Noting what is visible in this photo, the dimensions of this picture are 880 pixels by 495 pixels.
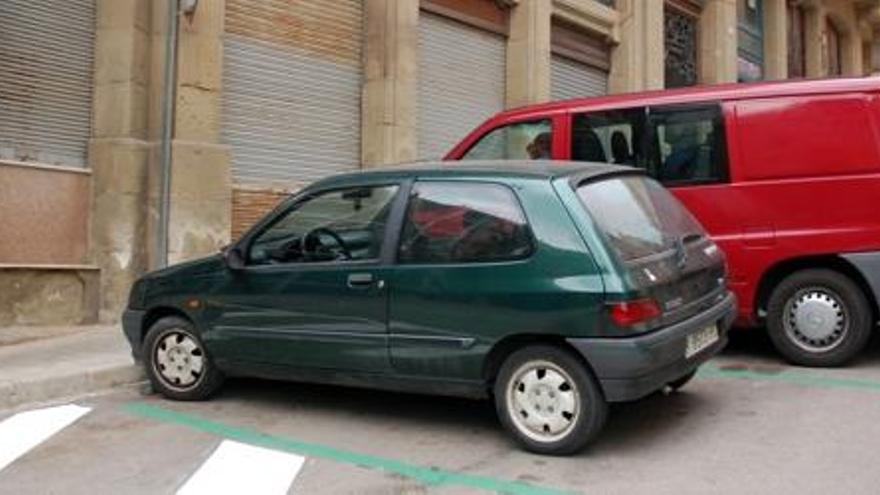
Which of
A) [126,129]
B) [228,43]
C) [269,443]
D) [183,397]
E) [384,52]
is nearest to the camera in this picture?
[269,443]

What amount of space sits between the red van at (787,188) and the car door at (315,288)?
9.25ft

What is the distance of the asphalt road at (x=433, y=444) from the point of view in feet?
16.9

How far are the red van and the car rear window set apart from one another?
4.06ft

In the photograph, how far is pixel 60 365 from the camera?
7.82 meters

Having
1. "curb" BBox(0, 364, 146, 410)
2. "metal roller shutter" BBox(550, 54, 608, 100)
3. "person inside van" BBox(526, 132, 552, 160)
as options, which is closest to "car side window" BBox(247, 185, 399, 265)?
"curb" BBox(0, 364, 146, 410)

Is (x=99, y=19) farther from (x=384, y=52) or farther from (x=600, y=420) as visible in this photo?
(x=600, y=420)

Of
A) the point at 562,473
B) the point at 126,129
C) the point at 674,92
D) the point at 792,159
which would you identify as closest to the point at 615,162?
the point at 674,92

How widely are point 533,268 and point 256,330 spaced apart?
1997mm

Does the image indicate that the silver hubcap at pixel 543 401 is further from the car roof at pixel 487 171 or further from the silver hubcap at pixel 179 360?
the silver hubcap at pixel 179 360

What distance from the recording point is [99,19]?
33.9 feet

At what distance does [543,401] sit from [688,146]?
3.23 m

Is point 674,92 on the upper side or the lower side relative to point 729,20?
lower

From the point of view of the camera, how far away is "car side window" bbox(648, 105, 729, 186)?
7.87 m

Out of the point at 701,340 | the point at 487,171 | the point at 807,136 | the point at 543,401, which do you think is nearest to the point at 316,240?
the point at 487,171
